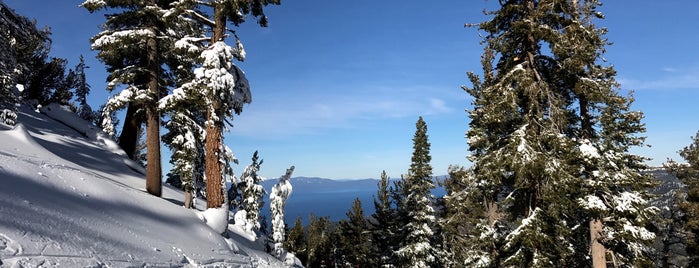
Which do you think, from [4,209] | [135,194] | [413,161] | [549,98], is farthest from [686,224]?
[4,209]

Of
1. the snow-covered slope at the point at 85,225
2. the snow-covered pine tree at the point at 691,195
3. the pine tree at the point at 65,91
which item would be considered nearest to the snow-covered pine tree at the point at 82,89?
the pine tree at the point at 65,91

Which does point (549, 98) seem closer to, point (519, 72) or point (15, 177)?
point (519, 72)

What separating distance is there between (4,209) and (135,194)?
569 cm

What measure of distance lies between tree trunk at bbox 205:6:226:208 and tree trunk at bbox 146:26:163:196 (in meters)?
3.54

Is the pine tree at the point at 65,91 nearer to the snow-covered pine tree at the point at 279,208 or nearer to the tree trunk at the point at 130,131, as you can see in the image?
the tree trunk at the point at 130,131

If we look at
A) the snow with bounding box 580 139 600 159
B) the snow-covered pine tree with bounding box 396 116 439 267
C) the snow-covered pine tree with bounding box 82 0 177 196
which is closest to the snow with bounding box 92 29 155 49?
the snow-covered pine tree with bounding box 82 0 177 196

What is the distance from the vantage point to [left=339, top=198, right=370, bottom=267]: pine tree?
37375 mm

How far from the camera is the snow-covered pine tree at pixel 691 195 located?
24828mm

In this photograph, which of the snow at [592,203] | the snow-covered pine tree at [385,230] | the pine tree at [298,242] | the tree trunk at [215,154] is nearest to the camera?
the tree trunk at [215,154]

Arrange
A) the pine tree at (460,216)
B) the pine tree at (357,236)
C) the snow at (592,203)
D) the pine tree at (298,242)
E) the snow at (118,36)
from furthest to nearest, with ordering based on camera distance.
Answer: the pine tree at (357,236), the pine tree at (298,242), the pine tree at (460,216), the snow at (118,36), the snow at (592,203)

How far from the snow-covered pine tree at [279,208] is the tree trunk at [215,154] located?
349cm

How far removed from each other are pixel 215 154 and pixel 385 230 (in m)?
25.2

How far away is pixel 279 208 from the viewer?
54.5 ft

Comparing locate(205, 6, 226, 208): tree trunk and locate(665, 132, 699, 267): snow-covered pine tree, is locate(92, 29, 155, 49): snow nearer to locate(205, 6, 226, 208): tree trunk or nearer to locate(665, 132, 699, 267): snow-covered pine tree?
locate(205, 6, 226, 208): tree trunk
